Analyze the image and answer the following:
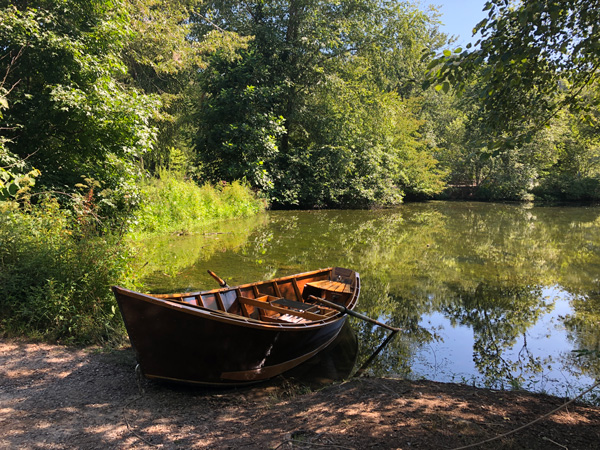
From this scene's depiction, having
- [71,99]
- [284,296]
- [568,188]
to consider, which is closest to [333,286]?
[284,296]

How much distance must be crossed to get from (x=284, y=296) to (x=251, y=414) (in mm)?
3042

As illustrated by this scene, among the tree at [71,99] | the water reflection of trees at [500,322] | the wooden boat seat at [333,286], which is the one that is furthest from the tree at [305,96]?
the water reflection of trees at [500,322]

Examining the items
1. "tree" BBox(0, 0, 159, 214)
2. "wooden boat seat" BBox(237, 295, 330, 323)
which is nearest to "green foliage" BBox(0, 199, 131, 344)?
"wooden boat seat" BBox(237, 295, 330, 323)

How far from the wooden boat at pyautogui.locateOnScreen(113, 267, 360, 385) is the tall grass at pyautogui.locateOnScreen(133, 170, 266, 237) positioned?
7.37m

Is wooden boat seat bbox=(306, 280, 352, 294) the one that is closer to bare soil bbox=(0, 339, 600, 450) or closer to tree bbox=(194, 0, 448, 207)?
bare soil bbox=(0, 339, 600, 450)

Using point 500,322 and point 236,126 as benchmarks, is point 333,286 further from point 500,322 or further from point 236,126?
point 236,126

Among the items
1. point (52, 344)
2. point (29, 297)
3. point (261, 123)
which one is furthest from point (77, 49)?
point (261, 123)

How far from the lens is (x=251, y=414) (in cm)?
402

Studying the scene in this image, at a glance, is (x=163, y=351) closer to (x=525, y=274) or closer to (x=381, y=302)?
(x=381, y=302)

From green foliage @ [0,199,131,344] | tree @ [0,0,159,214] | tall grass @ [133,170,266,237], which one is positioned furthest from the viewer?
tall grass @ [133,170,266,237]

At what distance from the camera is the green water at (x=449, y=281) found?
558 centimetres

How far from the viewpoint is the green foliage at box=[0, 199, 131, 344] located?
17.4 feet

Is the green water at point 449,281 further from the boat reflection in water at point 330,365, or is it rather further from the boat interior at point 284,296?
the boat interior at point 284,296

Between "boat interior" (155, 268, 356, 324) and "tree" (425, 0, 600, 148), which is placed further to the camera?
"boat interior" (155, 268, 356, 324)
